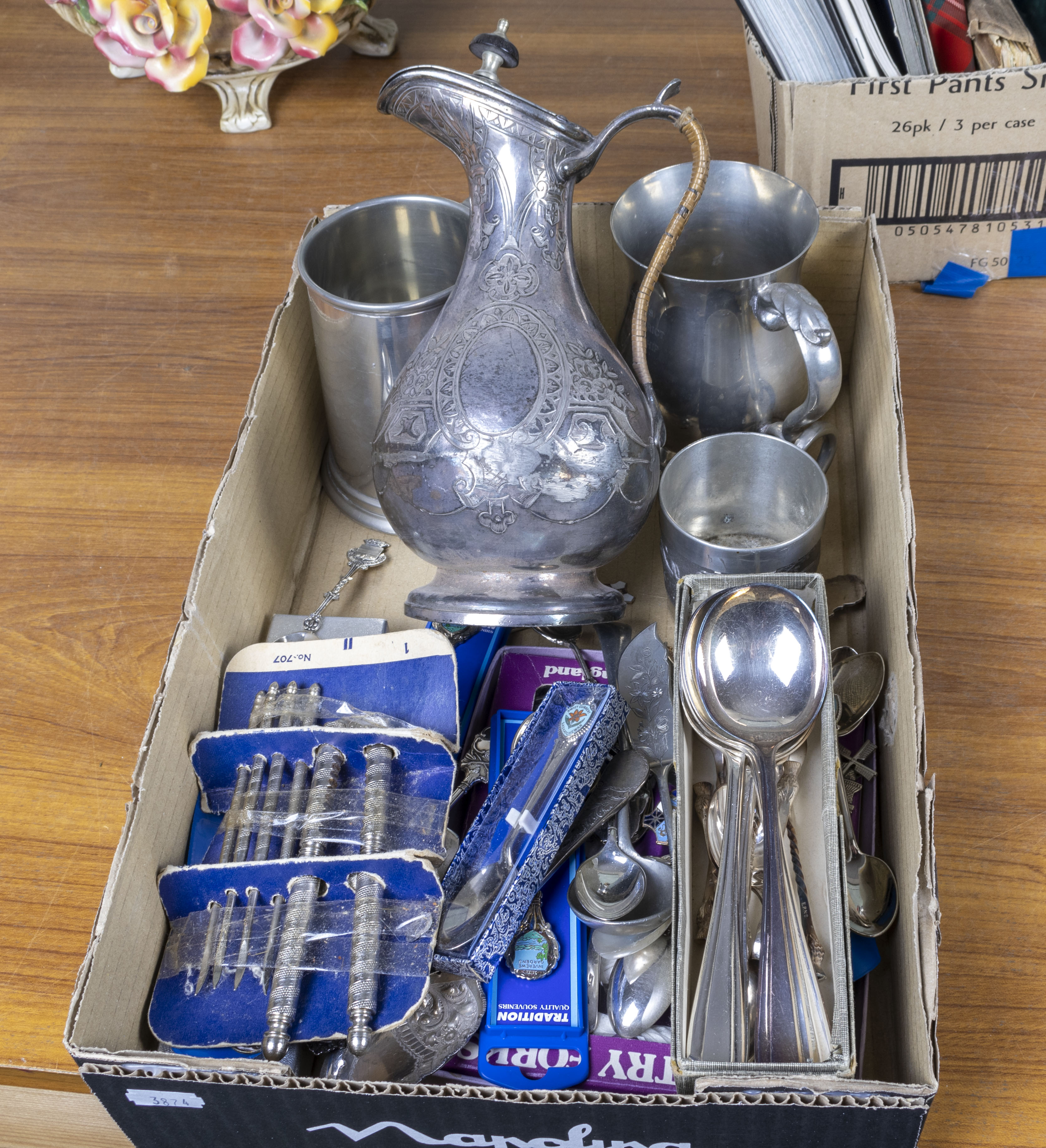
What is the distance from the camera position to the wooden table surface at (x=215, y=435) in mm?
506

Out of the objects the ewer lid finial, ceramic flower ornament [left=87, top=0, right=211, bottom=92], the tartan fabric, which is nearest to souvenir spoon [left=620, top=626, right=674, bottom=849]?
the ewer lid finial

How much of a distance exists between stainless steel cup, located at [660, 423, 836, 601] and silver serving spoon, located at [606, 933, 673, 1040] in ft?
0.60

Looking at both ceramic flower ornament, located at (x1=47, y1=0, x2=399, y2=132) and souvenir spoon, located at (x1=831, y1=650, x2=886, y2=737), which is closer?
souvenir spoon, located at (x1=831, y1=650, x2=886, y2=737)

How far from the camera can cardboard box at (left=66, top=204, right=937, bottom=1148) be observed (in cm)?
39

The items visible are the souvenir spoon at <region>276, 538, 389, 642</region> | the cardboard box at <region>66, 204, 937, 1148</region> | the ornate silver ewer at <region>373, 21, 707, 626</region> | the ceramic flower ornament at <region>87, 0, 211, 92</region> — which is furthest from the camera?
the ceramic flower ornament at <region>87, 0, 211, 92</region>

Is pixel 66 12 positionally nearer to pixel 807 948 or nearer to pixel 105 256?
pixel 105 256

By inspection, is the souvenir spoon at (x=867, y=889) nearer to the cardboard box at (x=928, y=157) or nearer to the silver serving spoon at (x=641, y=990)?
the silver serving spoon at (x=641, y=990)

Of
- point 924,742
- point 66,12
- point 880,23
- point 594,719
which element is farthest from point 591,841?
point 66,12

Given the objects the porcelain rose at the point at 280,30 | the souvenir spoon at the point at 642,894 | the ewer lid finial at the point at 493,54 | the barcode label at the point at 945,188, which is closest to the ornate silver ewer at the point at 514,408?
the ewer lid finial at the point at 493,54

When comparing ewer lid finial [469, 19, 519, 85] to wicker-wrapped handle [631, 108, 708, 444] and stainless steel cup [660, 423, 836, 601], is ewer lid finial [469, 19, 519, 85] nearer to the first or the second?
wicker-wrapped handle [631, 108, 708, 444]

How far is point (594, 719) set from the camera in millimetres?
507

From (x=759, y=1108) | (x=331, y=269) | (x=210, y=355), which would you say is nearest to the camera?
(x=759, y=1108)

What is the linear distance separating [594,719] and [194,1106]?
0.23 m

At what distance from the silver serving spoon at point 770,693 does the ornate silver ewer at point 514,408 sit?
7cm
